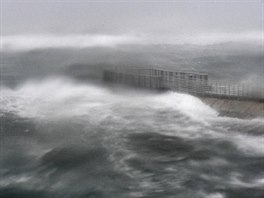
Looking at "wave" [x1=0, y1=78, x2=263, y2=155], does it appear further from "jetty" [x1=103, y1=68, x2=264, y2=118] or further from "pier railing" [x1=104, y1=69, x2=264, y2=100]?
"pier railing" [x1=104, y1=69, x2=264, y2=100]

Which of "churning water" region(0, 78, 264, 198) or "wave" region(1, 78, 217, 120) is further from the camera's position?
"wave" region(1, 78, 217, 120)

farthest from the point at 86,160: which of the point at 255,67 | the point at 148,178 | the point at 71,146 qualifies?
the point at 255,67

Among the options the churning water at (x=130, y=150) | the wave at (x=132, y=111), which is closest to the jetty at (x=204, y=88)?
the wave at (x=132, y=111)

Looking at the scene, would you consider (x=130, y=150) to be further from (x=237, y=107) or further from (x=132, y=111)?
(x=237, y=107)

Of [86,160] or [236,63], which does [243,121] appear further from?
[236,63]

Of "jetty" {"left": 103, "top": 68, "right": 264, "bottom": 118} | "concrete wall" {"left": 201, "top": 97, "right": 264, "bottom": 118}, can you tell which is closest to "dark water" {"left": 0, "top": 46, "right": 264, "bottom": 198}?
"concrete wall" {"left": 201, "top": 97, "right": 264, "bottom": 118}

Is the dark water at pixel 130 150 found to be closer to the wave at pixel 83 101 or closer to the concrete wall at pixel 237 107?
the wave at pixel 83 101
